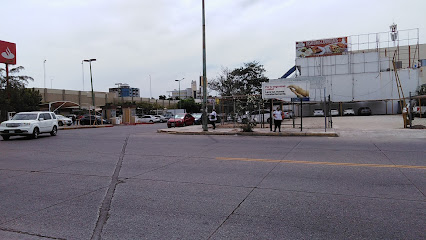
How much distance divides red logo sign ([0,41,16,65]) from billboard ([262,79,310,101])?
26.6 metres

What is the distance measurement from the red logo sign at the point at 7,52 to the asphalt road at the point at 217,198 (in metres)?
27.2

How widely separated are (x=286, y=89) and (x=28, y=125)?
1585 cm

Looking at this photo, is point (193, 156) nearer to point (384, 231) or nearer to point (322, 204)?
point (322, 204)

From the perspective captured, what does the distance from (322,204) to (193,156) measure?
588cm

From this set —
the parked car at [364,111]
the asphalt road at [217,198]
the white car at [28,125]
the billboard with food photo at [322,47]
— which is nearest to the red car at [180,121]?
the white car at [28,125]

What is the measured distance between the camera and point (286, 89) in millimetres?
20812

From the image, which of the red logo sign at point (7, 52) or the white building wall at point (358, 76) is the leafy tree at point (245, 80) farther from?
the red logo sign at point (7, 52)

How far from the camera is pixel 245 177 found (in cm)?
716

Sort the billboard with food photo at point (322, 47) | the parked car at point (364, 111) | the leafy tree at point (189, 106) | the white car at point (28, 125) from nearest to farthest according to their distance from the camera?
the white car at point (28, 125) → the parked car at point (364, 111) → the billboard with food photo at point (322, 47) → the leafy tree at point (189, 106)

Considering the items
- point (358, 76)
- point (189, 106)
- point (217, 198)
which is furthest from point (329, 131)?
point (189, 106)

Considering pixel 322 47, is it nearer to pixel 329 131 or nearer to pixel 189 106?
pixel 189 106

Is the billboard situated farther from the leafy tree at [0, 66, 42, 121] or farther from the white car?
the leafy tree at [0, 66, 42, 121]

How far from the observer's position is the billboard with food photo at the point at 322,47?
201 feet

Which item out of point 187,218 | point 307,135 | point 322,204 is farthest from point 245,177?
point 307,135
